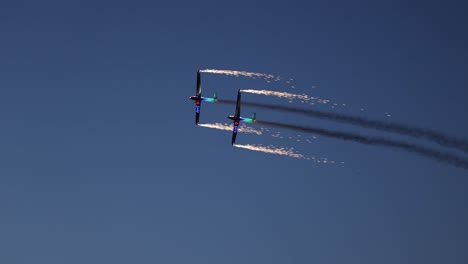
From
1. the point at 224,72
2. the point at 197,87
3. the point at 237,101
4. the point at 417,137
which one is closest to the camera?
the point at 417,137

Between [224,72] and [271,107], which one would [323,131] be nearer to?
[271,107]

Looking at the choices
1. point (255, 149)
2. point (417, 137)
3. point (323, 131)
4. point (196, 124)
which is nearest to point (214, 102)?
point (196, 124)

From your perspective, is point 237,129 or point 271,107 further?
point 237,129

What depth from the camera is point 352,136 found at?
368ft

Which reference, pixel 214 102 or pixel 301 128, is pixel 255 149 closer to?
pixel 301 128

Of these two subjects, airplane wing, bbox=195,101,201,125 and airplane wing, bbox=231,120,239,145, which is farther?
airplane wing, bbox=195,101,201,125

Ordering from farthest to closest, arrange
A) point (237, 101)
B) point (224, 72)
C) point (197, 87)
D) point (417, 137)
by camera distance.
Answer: point (197, 87), point (237, 101), point (224, 72), point (417, 137)

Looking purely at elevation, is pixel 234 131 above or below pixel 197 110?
below

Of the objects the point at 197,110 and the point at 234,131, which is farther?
the point at 197,110

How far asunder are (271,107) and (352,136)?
1354cm

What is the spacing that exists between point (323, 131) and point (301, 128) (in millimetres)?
3306

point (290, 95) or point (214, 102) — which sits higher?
point (290, 95)

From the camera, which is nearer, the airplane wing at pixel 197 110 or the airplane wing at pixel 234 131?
the airplane wing at pixel 234 131

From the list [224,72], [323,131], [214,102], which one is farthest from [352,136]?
[214,102]
